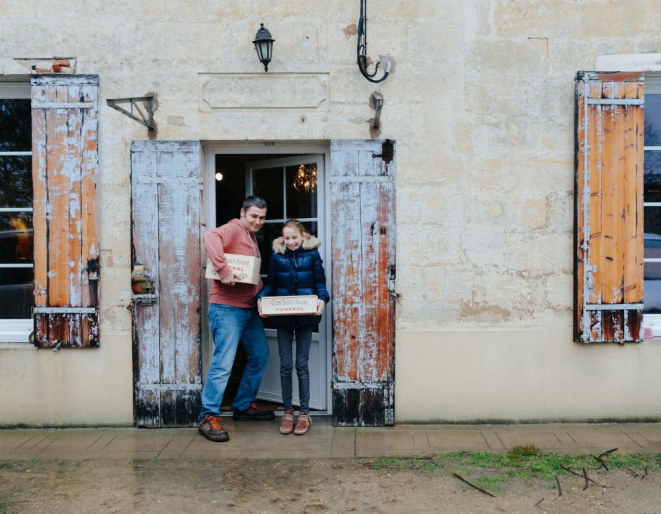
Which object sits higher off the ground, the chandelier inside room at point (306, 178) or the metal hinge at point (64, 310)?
the chandelier inside room at point (306, 178)

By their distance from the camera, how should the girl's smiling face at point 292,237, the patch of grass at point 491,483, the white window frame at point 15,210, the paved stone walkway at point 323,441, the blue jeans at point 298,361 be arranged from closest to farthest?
the patch of grass at point 491,483, the paved stone walkway at point 323,441, the girl's smiling face at point 292,237, the blue jeans at point 298,361, the white window frame at point 15,210

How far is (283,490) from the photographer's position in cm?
414

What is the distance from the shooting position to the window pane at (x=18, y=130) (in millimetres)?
5602

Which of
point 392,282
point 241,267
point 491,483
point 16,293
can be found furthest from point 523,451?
point 16,293

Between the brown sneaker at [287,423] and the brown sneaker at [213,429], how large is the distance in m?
0.42

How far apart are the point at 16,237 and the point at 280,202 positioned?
7.12ft

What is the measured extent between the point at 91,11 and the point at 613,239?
4.42 metres

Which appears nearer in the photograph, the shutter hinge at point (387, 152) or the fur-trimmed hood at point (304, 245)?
the fur-trimmed hood at point (304, 245)

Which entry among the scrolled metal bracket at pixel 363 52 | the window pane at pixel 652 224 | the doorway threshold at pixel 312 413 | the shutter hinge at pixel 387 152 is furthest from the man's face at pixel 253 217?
the window pane at pixel 652 224

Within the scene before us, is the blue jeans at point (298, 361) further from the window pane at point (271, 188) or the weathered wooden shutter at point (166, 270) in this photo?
the window pane at point (271, 188)

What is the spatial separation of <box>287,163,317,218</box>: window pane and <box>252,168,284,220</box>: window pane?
0.09 meters

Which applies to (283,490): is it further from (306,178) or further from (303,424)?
(306,178)

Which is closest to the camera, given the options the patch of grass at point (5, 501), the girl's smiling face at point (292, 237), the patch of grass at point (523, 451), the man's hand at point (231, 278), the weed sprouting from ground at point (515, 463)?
the patch of grass at point (5, 501)

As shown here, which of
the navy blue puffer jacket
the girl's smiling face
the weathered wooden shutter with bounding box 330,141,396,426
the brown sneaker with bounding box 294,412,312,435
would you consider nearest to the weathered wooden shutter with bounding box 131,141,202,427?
the navy blue puffer jacket
